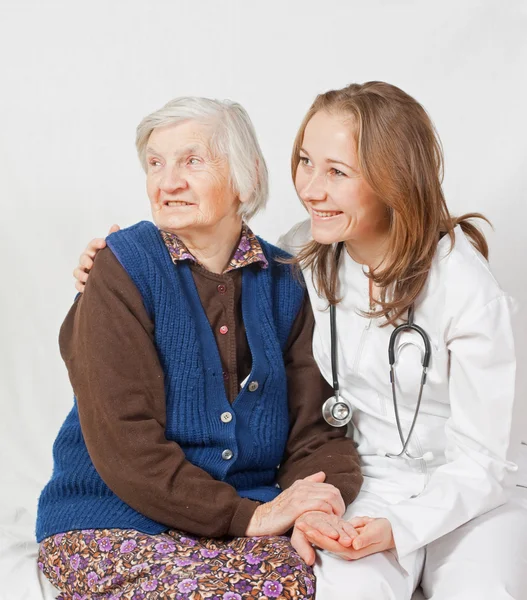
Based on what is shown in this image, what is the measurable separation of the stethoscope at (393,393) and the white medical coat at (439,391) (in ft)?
0.07

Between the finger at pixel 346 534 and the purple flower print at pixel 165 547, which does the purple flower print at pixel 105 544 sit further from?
the finger at pixel 346 534

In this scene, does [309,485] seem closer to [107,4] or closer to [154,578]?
[154,578]

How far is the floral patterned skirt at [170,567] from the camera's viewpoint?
2379 millimetres

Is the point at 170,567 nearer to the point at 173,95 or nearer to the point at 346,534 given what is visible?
the point at 346,534

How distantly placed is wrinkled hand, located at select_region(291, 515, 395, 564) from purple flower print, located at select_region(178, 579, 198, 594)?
270mm

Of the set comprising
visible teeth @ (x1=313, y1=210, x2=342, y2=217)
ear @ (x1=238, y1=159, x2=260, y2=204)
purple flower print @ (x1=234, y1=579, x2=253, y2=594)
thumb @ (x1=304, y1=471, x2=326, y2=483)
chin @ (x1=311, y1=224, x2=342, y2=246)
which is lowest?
purple flower print @ (x1=234, y1=579, x2=253, y2=594)

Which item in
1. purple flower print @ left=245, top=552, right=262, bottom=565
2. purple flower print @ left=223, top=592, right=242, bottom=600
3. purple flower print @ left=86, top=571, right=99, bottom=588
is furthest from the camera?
purple flower print @ left=86, top=571, right=99, bottom=588

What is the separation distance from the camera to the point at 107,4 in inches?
153

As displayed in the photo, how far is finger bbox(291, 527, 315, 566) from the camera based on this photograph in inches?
98.4

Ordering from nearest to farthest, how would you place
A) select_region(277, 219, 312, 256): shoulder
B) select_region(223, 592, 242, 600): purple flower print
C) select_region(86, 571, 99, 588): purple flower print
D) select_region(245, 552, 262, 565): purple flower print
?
select_region(223, 592, 242, 600): purple flower print
select_region(245, 552, 262, 565): purple flower print
select_region(86, 571, 99, 588): purple flower print
select_region(277, 219, 312, 256): shoulder

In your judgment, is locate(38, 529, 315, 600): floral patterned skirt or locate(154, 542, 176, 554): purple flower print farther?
Answer: locate(154, 542, 176, 554): purple flower print

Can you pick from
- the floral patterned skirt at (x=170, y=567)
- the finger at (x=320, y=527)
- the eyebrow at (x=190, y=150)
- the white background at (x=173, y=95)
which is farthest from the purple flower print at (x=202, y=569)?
the white background at (x=173, y=95)

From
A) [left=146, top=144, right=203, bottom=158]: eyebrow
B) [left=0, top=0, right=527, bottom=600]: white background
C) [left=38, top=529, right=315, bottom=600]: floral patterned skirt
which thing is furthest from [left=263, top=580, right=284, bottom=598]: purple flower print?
[left=0, top=0, right=527, bottom=600]: white background

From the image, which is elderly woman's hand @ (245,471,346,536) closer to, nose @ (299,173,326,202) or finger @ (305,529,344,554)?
finger @ (305,529,344,554)
